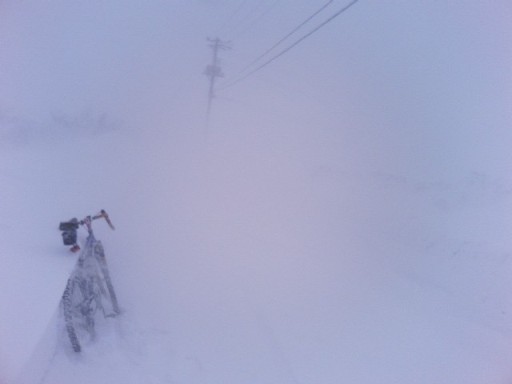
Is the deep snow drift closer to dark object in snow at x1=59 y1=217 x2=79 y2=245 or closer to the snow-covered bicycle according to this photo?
the snow-covered bicycle

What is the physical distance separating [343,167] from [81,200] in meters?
19.6

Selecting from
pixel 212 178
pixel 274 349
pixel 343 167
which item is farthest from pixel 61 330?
pixel 343 167

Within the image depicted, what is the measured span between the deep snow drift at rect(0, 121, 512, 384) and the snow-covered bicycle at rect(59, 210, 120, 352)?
0.55 ft

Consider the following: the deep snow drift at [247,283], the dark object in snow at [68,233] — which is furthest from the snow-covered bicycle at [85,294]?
the deep snow drift at [247,283]

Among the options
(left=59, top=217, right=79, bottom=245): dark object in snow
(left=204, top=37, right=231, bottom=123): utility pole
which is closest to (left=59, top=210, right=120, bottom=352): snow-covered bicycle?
(left=59, top=217, right=79, bottom=245): dark object in snow

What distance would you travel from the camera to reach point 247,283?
24.3ft

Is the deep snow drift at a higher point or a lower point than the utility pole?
lower

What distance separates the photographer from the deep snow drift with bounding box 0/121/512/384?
4730mm

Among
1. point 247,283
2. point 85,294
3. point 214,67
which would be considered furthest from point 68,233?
point 214,67

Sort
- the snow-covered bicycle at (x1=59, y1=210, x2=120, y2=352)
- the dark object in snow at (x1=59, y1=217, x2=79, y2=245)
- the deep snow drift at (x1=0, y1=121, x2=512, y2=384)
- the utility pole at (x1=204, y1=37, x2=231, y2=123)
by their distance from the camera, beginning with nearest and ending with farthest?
the snow-covered bicycle at (x1=59, y1=210, x2=120, y2=352) → the deep snow drift at (x1=0, y1=121, x2=512, y2=384) → the dark object in snow at (x1=59, y1=217, x2=79, y2=245) → the utility pole at (x1=204, y1=37, x2=231, y2=123)

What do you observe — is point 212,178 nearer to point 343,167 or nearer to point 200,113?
point 343,167

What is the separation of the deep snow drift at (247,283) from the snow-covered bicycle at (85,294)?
17 centimetres

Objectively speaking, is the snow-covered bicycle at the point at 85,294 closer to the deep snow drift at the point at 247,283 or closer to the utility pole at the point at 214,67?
the deep snow drift at the point at 247,283

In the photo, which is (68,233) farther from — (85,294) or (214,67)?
(214,67)
